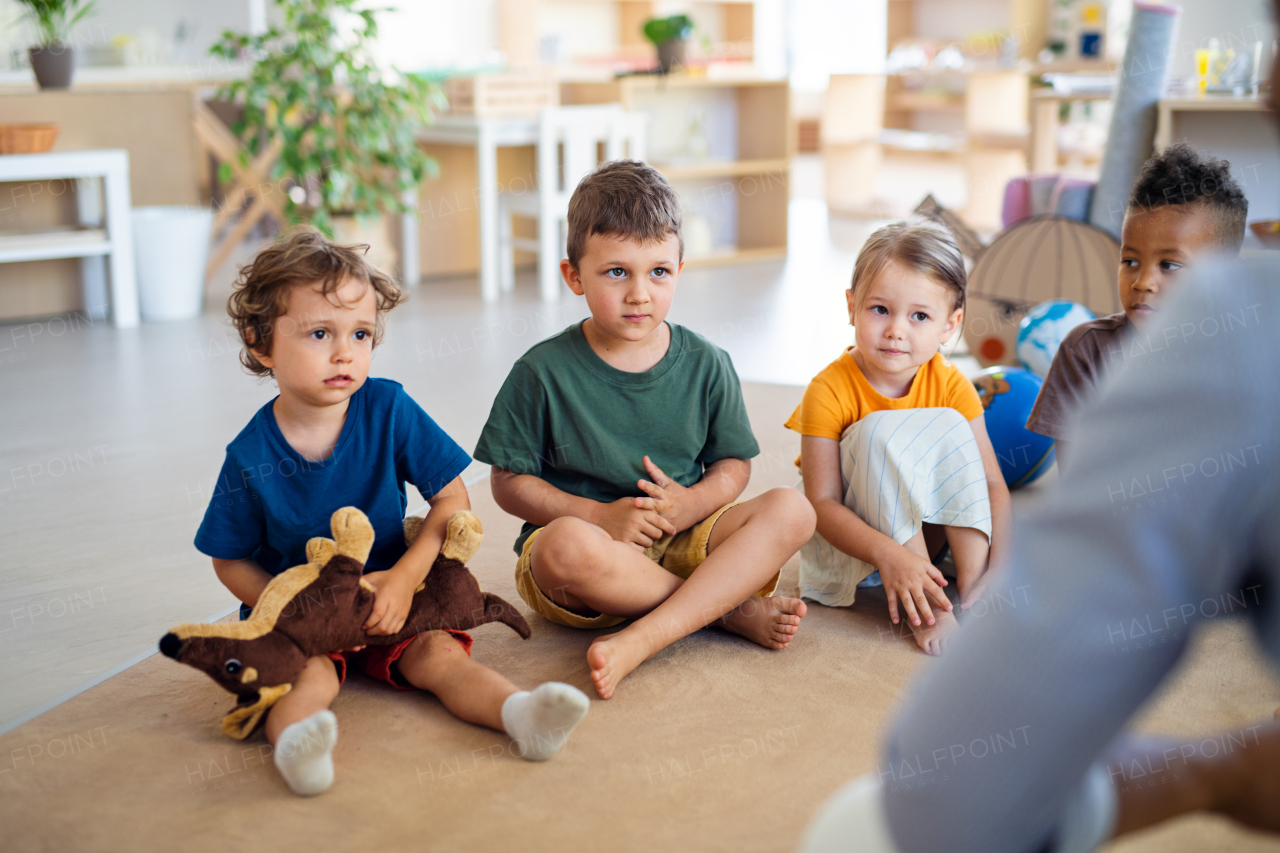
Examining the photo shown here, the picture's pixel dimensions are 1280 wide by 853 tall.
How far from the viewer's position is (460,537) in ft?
4.00

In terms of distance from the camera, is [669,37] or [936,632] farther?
[669,37]

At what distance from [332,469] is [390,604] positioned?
0.17 meters

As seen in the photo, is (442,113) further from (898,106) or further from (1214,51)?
(898,106)

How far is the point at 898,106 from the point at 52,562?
560 centimetres

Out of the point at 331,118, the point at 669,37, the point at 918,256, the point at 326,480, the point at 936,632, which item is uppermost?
the point at 669,37

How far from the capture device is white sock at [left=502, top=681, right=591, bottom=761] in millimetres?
1012

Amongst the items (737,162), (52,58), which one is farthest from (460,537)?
(737,162)

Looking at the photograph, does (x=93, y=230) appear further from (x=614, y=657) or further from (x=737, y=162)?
(x=614, y=657)

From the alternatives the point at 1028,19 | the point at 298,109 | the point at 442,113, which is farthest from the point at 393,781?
the point at 1028,19

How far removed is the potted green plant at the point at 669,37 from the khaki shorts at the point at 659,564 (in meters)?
3.22

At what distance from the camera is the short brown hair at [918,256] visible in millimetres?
1392

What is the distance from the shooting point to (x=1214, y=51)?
2.83 metres

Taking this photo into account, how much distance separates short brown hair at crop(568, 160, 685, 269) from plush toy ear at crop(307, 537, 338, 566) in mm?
448

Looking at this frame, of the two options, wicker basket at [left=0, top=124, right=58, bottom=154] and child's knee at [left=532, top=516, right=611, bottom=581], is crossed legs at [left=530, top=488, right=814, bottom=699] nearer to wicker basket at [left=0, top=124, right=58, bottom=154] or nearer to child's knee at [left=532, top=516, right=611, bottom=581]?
child's knee at [left=532, top=516, right=611, bottom=581]
